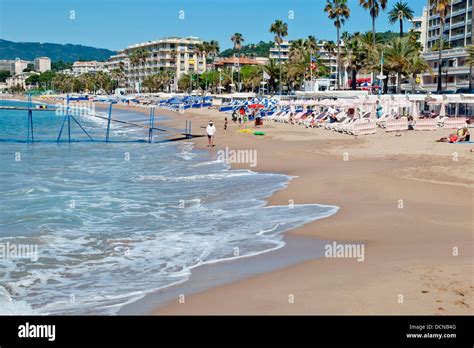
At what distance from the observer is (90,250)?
10641 mm

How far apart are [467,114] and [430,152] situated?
67.0 feet

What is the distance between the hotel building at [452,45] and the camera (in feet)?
201

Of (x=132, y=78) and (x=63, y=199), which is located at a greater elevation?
(x=132, y=78)

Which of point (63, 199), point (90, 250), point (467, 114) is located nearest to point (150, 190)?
point (63, 199)

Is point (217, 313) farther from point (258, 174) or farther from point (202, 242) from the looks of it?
point (258, 174)

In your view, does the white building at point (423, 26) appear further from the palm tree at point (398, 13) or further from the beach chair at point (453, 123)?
the beach chair at point (453, 123)

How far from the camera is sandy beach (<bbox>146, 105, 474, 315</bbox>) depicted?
7035 millimetres

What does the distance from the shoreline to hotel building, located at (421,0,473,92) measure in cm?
3443

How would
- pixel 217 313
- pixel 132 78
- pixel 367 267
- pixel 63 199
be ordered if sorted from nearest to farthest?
pixel 217 313 → pixel 367 267 → pixel 63 199 → pixel 132 78

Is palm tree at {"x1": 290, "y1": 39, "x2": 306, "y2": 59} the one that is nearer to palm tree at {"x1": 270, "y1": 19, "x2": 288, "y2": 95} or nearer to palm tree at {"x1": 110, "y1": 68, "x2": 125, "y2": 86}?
palm tree at {"x1": 270, "y1": 19, "x2": 288, "y2": 95}

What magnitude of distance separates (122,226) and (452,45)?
268 feet

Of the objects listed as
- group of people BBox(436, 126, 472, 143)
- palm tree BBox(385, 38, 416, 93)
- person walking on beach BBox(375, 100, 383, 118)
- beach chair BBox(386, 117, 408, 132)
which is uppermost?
palm tree BBox(385, 38, 416, 93)

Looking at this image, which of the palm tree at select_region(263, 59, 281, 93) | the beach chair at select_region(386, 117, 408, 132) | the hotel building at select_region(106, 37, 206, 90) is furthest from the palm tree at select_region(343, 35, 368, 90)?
the hotel building at select_region(106, 37, 206, 90)

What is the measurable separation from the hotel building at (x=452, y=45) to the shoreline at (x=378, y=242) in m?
34.4
